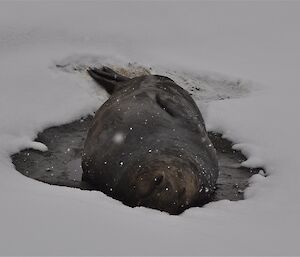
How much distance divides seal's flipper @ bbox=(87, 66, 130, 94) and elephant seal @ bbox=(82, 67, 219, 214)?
639 millimetres

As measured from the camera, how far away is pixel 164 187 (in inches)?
154

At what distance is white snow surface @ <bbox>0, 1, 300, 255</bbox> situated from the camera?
3.12m

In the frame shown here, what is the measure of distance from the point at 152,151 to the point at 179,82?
2.76 meters

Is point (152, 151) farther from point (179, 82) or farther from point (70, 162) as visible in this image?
point (179, 82)

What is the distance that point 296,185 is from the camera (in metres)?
4.50

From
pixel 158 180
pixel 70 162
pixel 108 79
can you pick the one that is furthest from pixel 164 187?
pixel 108 79

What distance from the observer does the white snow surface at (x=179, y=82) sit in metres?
3.12

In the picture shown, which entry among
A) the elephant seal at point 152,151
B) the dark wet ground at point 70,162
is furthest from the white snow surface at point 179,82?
the elephant seal at point 152,151

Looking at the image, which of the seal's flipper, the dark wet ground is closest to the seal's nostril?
the dark wet ground

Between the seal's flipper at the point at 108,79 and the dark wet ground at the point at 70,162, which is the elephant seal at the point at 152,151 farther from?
the seal's flipper at the point at 108,79

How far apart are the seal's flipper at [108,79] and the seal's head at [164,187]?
1910 mm

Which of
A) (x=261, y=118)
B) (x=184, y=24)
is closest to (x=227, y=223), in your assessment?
(x=261, y=118)

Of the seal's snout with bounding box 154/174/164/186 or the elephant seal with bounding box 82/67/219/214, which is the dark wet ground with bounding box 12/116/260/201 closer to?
the elephant seal with bounding box 82/67/219/214

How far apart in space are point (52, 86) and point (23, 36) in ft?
3.68
